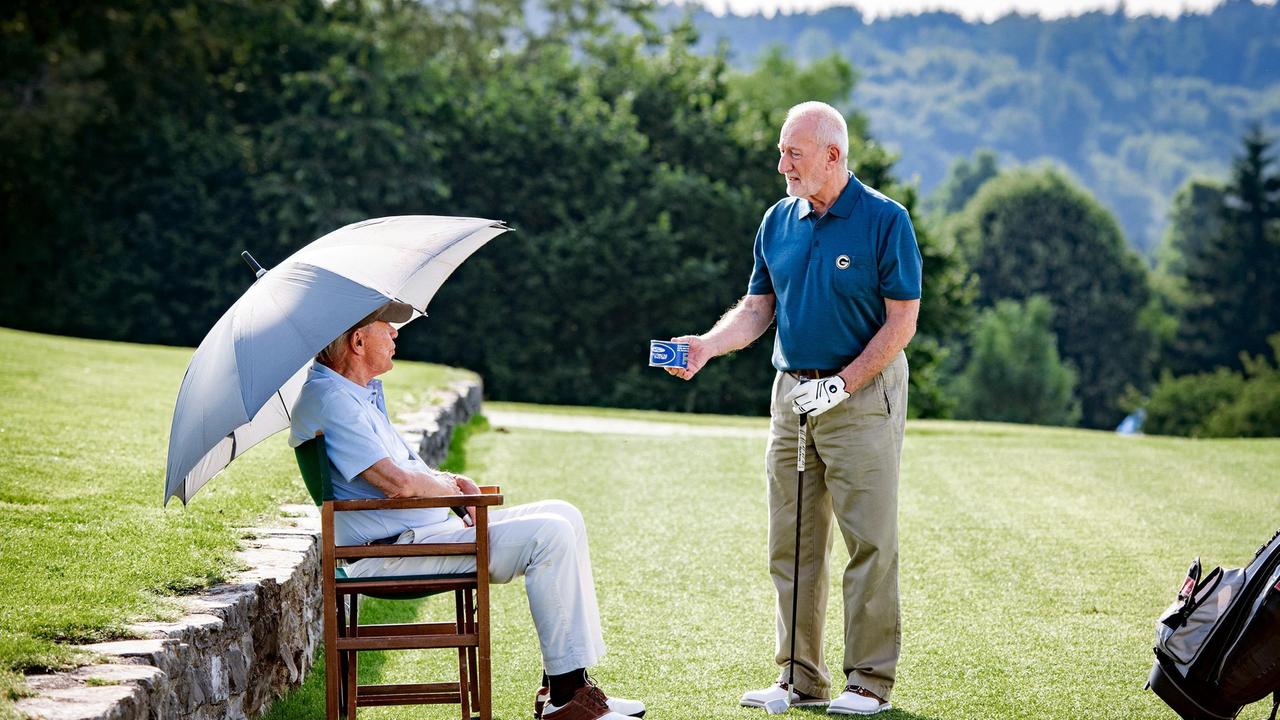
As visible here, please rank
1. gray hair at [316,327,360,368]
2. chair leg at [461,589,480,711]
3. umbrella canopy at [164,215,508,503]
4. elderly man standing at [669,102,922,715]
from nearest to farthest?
umbrella canopy at [164,215,508,503], gray hair at [316,327,360,368], chair leg at [461,589,480,711], elderly man standing at [669,102,922,715]

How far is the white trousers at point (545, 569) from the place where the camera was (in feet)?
14.3

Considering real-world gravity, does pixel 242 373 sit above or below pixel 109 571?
above

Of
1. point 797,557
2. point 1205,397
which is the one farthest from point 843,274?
point 1205,397

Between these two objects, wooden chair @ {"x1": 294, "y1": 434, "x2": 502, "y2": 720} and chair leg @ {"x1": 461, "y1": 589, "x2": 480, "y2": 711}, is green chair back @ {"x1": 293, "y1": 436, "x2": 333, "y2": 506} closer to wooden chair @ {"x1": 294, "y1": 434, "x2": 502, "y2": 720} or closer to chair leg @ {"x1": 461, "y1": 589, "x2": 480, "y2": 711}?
wooden chair @ {"x1": 294, "y1": 434, "x2": 502, "y2": 720}

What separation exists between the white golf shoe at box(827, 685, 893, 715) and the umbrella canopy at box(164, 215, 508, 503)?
203cm

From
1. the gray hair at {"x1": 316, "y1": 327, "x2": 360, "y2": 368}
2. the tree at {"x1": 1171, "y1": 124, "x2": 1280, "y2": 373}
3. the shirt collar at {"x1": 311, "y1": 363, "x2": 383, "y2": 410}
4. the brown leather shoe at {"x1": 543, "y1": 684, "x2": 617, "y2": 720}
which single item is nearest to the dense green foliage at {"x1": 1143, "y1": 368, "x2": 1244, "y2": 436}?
the tree at {"x1": 1171, "y1": 124, "x2": 1280, "y2": 373}

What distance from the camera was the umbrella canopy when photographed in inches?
159

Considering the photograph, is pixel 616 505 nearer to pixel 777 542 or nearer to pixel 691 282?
pixel 777 542

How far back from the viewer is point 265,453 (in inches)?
331

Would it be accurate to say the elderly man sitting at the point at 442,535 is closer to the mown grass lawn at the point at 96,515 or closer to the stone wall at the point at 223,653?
the stone wall at the point at 223,653

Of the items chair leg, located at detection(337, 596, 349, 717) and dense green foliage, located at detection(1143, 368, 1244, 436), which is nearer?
chair leg, located at detection(337, 596, 349, 717)

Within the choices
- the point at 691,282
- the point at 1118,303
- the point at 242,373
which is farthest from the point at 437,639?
the point at 1118,303

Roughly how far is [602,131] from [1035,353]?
33.5 metres

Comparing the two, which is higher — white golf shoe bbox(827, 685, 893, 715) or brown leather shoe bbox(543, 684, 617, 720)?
brown leather shoe bbox(543, 684, 617, 720)
